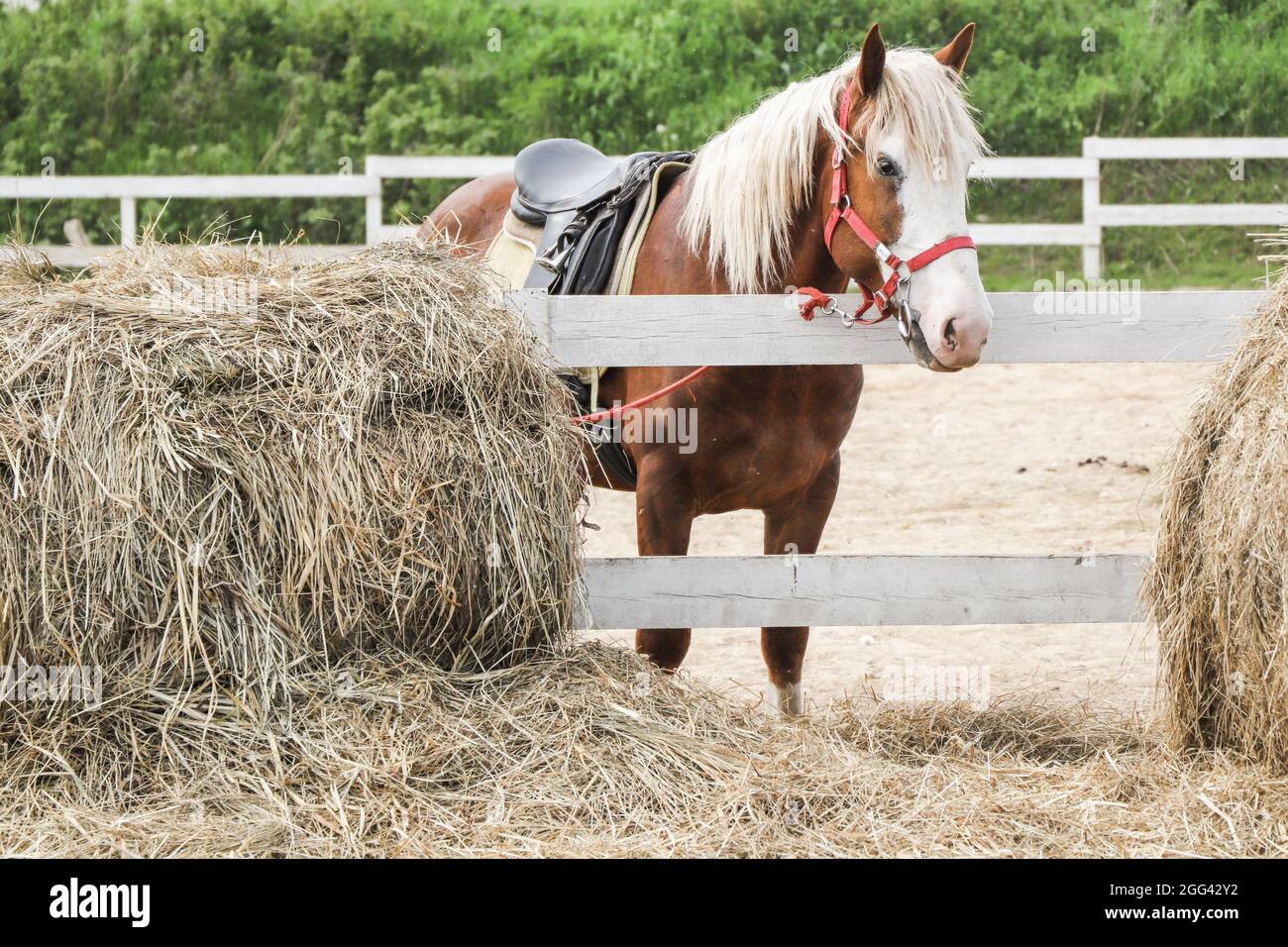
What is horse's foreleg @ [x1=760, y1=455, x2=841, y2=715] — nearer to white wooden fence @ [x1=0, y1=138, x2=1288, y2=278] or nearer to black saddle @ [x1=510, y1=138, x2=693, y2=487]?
black saddle @ [x1=510, y1=138, x2=693, y2=487]

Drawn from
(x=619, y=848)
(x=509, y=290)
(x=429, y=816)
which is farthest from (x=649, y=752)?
(x=509, y=290)

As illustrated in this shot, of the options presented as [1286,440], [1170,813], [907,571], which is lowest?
[1170,813]

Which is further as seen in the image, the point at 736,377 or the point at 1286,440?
the point at 736,377

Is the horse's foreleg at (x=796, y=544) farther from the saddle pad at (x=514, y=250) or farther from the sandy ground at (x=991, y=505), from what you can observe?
the saddle pad at (x=514, y=250)

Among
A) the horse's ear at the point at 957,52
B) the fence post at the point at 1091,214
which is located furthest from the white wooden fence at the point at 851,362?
the fence post at the point at 1091,214

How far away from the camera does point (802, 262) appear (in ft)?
11.5

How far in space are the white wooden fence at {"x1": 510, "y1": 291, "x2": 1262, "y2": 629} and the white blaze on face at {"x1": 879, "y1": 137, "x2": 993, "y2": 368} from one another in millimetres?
318

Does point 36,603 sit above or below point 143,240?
below

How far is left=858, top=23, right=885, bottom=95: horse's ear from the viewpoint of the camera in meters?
3.09

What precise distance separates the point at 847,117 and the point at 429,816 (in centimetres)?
199

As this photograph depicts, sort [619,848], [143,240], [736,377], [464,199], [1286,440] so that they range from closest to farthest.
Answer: [619,848], [1286,440], [143,240], [736,377], [464,199]

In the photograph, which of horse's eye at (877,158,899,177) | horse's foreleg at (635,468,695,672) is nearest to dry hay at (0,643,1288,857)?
horse's foreleg at (635,468,695,672)

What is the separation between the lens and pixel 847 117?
3285 mm

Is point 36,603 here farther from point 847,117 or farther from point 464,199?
point 464,199
